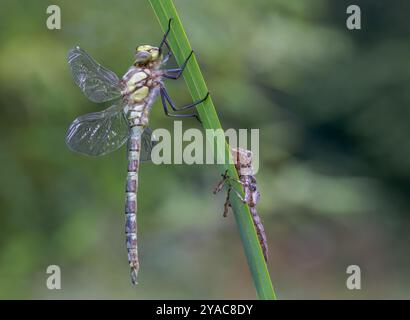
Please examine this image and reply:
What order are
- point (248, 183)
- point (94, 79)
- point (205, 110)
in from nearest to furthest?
point (205, 110)
point (248, 183)
point (94, 79)

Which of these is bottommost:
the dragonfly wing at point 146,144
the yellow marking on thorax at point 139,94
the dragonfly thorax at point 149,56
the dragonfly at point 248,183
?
the dragonfly at point 248,183

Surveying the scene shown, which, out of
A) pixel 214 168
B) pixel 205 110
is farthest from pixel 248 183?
pixel 214 168

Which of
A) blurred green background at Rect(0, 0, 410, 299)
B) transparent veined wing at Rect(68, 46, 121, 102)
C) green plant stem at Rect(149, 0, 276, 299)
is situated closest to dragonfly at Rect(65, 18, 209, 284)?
transparent veined wing at Rect(68, 46, 121, 102)

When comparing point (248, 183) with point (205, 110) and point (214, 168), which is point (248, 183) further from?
point (214, 168)

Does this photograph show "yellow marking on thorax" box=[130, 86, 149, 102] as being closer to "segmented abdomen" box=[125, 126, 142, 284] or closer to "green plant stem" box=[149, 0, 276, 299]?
"segmented abdomen" box=[125, 126, 142, 284]

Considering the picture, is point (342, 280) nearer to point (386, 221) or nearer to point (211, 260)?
point (386, 221)

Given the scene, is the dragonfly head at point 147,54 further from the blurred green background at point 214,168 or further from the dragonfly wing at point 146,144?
the blurred green background at point 214,168

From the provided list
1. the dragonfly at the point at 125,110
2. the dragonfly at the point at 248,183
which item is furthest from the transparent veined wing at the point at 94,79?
the dragonfly at the point at 248,183
